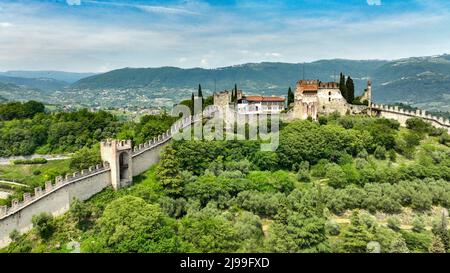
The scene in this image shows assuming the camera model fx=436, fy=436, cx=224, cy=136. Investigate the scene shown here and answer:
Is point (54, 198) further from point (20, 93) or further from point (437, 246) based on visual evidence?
point (20, 93)

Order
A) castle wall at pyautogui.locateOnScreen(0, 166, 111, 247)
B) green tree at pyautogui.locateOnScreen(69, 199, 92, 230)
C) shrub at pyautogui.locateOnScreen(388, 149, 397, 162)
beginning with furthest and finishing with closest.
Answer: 1. shrub at pyautogui.locateOnScreen(388, 149, 397, 162)
2. green tree at pyautogui.locateOnScreen(69, 199, 92, 230)
3. castle wall at pyautogui.locateOnScreen(0, 166, 111, 247)

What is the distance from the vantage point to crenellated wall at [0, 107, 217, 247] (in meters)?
17.6

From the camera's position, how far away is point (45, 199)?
18.8 meters

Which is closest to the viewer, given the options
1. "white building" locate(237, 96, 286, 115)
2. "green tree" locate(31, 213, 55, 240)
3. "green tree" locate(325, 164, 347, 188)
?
"green tree" locate(31, 213, 55, 240)

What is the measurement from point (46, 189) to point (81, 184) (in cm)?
186

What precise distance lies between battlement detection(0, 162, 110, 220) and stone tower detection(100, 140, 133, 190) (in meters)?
0.43

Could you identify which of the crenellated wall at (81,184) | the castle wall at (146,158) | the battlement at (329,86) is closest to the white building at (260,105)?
the battlement at (329,86)

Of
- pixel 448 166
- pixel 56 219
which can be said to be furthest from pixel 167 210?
pixel 448 166

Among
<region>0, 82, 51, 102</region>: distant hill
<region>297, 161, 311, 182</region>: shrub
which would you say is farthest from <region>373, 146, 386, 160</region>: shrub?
<region>0, 82, 51, 102</region>: distant hill

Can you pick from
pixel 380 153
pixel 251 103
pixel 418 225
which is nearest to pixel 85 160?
pixel 251 103

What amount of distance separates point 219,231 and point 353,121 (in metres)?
20.1

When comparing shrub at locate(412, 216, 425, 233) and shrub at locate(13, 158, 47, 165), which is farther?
shrub at locate(13, 158, 47, 165)

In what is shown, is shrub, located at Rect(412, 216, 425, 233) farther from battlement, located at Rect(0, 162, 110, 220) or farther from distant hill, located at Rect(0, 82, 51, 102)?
distant hill, located at Rect(0, 82, 51, 102)
